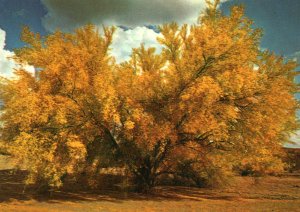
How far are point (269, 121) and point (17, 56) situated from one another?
11604 mm

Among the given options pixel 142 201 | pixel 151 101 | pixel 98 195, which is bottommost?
pixel 142 201

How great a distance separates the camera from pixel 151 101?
46.4ft

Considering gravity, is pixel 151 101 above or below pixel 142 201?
above

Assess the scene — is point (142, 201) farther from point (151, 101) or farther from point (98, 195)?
point (151, 101)

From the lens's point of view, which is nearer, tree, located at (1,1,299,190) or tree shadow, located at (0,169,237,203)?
tree, located at (1,1,299,190)

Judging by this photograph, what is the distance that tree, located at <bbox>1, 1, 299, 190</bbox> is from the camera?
1264 centimetres

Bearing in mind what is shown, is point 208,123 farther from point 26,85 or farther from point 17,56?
point 17,56

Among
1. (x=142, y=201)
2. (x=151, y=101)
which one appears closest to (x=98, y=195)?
(x=142, y=201)

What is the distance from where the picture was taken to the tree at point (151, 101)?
12.6 meters

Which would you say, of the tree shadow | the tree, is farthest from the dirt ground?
the tree

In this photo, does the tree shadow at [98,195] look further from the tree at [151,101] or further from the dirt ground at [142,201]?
the tree at [151,101]

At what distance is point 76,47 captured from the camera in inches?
571

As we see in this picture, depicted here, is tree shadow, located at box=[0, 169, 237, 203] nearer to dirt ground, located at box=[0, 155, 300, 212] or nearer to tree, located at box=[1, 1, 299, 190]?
dirt ground, located at box=[0, 155, 300, 212]

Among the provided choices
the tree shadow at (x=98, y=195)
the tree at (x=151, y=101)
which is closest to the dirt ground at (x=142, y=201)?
the tree shadow at (x=98, y=195)
